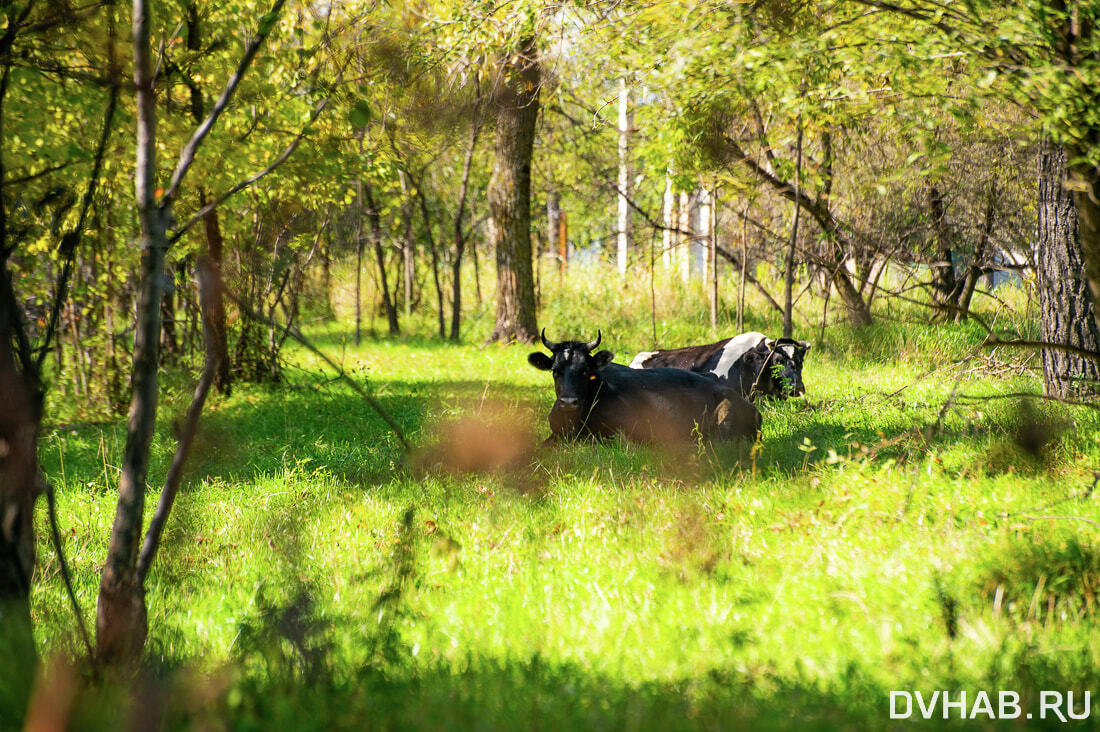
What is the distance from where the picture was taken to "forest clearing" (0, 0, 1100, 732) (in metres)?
2.98

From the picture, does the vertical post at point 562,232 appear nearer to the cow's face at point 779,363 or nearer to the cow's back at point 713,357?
the cow's back at point 713,357

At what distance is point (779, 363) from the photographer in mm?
10828

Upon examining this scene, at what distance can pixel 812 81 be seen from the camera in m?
6.72

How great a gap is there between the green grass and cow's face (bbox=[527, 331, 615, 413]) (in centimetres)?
71

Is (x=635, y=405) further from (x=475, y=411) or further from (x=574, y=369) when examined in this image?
(x=475, y=411)

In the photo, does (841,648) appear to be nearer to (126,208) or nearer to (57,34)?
(57,34)

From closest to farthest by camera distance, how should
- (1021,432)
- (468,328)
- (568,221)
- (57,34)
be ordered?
(57,34)
(1021,432)
(468,328)
(568,221)

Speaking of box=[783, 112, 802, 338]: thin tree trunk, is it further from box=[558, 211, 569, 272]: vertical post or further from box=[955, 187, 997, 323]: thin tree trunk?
box=[558, 211, 569, 272]: vertical post

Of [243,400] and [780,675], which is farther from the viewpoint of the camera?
[243,400]

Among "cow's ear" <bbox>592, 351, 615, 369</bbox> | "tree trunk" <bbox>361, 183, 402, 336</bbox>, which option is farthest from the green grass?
"tree trunk" <bbox>361, 183, 402, 336</bbox>

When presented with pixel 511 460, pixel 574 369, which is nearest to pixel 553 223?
pixel 574 369

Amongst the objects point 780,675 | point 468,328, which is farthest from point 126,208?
point 468,328

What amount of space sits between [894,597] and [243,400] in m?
9.47

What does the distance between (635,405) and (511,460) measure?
5.48ft
